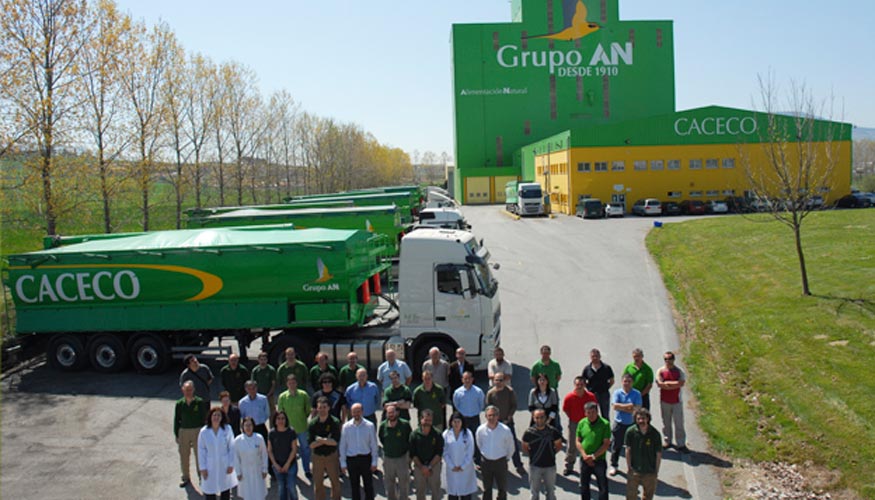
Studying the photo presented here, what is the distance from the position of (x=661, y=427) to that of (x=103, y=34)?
22.3m

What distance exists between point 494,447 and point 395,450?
128 centimetres

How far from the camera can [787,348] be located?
14555 mm

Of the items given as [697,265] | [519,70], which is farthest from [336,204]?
[519,70]

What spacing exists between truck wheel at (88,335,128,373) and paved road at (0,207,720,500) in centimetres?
25

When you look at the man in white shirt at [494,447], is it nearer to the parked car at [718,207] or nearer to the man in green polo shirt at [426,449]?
the man in green polo shirt at [426,449]

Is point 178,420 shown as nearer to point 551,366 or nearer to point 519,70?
point 551,366

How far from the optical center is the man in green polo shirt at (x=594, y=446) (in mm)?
8305

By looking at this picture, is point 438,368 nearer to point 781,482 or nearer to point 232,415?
point 232,415

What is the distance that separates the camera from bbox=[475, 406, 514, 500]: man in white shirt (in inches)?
322

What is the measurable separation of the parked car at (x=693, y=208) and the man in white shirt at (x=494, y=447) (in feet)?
162

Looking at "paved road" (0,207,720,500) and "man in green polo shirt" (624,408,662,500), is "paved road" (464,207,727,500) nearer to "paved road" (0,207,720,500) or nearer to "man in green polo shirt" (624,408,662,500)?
"paved road" (0,207,720,500)

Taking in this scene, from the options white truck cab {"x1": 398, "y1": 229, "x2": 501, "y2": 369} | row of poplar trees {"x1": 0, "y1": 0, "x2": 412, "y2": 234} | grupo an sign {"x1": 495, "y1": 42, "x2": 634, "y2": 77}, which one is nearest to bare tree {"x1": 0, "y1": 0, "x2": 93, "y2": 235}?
row of poplar trees {"x1": 0, "y1": 0, "x2": 412, "y2": 234}

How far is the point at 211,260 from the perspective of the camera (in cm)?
1543

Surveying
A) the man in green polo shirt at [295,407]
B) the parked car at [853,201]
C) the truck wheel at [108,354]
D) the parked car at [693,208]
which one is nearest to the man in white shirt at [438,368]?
the man in green polo shirt at [295,407]
